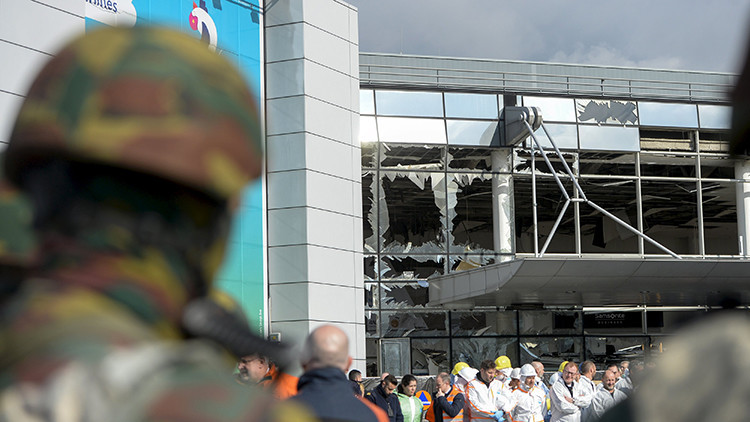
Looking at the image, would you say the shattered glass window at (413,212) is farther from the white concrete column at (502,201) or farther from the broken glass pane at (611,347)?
the broken glass pane at (611,347)

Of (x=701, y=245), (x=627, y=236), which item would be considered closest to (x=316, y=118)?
(x=701, y=245)

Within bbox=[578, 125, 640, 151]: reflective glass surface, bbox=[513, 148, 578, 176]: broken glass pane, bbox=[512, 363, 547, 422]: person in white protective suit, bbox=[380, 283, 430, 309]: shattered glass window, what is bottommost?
bbox=[512, 363, 547, 422]: person in white protective suit

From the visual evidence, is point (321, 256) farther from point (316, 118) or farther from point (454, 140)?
point (454, 140)

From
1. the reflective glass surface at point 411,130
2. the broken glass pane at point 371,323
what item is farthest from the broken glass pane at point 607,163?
the broken glass pane at point 371,323

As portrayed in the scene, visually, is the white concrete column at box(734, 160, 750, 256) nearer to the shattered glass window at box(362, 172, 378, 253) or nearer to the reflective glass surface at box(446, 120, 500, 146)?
the reflective glass surface at box(446, 120, 500, 146)

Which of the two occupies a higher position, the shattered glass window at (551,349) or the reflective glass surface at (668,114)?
the reflective glass surface at (668,114)

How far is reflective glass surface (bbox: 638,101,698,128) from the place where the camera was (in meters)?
28.4

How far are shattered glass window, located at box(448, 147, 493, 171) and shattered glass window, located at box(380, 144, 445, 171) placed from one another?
1.00ft

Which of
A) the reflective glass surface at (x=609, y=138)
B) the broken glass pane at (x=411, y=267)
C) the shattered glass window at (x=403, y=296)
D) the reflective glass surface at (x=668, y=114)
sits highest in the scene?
the reflective glass surface at (x=668, y=114)

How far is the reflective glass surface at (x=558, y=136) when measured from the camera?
2783 centimetres

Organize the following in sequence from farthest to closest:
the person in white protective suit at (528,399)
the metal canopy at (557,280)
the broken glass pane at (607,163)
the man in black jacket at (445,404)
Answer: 1. the broken glass pane at (607,163)
2. the metal canopy at (557,280)
3. the person in white protective suit at (528,399)
4. the man in black jacket at (445,404)

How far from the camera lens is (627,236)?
33.5m

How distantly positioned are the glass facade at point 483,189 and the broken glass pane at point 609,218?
0.37 feet


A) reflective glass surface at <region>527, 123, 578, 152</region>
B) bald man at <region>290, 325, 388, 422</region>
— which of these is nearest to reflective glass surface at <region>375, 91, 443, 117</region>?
reflective glass surface at <region>527, 123, 578, 152</region>
